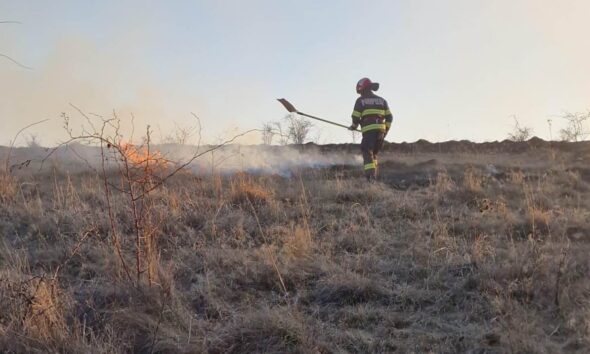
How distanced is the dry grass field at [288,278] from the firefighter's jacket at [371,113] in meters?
3.04

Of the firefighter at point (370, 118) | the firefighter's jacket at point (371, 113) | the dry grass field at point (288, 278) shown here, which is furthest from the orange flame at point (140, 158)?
the firefighter's jacket at point (371, 113)

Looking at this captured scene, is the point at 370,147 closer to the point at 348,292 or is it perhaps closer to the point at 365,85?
the point at 365,85

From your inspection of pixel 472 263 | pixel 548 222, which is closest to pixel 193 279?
pixel 472 263

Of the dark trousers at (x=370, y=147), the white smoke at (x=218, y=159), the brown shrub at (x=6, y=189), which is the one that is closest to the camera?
the brown shrub at (x=6, y=189)

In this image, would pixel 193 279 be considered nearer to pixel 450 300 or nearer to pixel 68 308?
pixel 68 308

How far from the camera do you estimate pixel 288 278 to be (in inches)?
156

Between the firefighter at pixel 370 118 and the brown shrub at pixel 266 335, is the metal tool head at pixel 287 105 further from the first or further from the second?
the brown shrub at pixel 266 335

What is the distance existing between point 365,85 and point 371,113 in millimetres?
555

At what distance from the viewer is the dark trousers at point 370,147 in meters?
8.91

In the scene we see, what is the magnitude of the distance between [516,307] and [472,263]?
75cm

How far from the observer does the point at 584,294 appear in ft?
11.5

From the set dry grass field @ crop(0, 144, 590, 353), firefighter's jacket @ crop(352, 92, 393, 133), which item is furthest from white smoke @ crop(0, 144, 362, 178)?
dry grass field @ crop(0, 144, 590, 353)

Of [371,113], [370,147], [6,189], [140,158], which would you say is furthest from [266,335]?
[371,113]

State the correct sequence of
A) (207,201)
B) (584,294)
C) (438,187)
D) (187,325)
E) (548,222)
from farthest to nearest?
1. (438,187)
2. (207,201)
3. (548,222)
4. (584,294)
5. (187,325)
